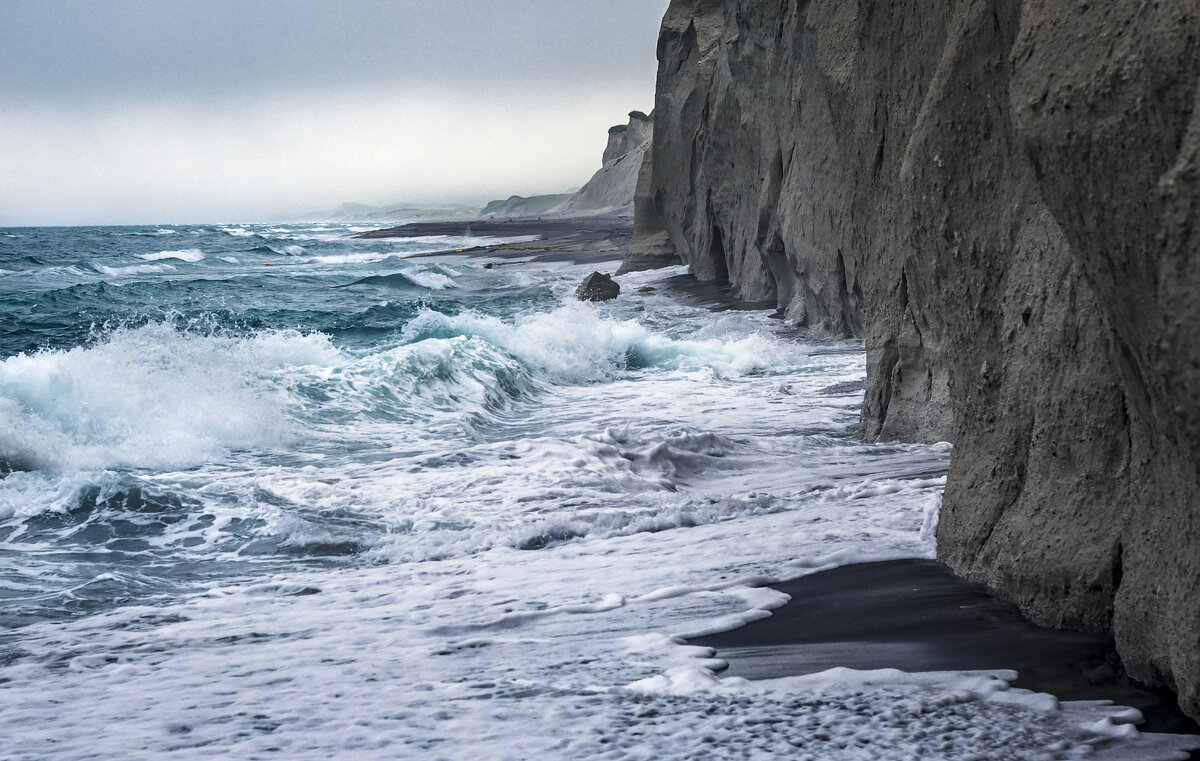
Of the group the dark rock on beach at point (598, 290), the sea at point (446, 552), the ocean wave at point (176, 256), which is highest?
the ocean wave at point (176, 256)

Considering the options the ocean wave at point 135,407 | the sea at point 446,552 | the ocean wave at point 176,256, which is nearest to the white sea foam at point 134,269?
the ocean wave at point 176,256

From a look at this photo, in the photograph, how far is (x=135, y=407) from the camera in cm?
864

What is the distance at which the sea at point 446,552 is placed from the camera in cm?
301

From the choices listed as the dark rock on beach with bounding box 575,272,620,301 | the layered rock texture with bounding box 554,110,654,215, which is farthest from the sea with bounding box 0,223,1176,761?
the layered rock texture with bounding box 554,110,654,215

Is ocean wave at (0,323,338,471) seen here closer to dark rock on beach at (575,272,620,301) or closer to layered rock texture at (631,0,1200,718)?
layered rock texture at (631,0,1200,718)

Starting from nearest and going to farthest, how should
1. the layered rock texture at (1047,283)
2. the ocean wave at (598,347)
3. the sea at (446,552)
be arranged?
the layered rock texture at (1047,283) → the sea at (446,552) → the ocean wave at (598,347)

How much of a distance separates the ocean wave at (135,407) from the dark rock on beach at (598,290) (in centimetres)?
1072

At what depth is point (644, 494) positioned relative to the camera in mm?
6332

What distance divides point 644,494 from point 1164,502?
152 inches

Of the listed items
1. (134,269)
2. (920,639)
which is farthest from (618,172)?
(920,639)

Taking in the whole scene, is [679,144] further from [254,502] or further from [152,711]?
[152,711]

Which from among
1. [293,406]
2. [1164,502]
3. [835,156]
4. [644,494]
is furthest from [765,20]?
[1164,502]

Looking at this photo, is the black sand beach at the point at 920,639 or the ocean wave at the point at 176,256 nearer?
the black sand beach at the point at 920,639

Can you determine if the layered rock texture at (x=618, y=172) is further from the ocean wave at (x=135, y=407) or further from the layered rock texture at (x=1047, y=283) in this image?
the layered rock texture at (x=1047, y=283)
